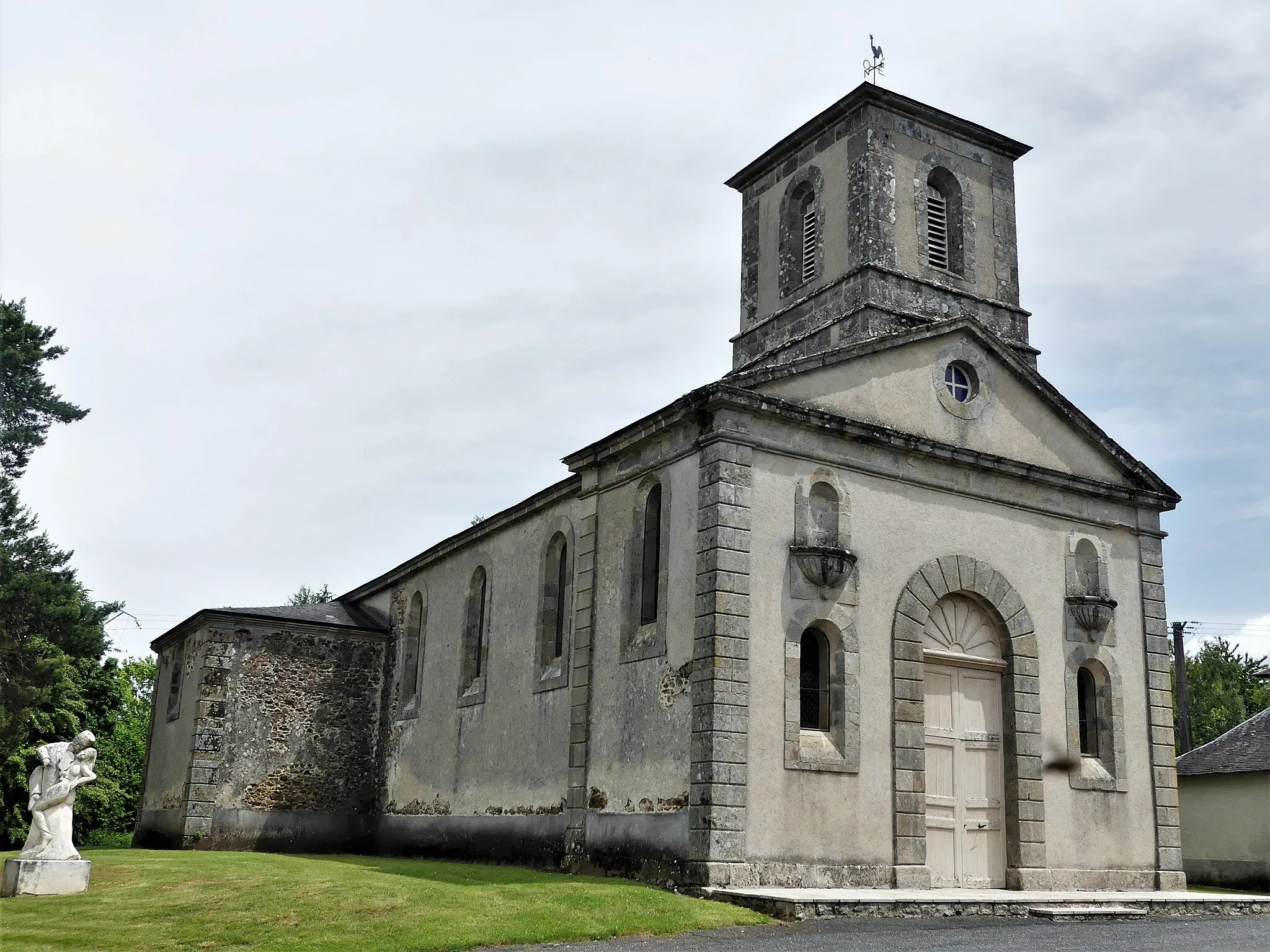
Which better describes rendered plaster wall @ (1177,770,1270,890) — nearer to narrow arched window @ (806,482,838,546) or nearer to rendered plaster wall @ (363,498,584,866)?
narrow arched window @ (806,482,838,546)

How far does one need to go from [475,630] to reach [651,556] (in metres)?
6.89

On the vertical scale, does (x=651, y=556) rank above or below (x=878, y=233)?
below

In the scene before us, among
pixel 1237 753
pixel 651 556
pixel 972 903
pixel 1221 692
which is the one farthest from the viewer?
pixel 1221 692

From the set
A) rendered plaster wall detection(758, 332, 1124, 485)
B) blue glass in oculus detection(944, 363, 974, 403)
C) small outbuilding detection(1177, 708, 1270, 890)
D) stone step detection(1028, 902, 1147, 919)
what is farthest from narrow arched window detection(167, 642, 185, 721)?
small outbuilding detection(1177, 708, 1270, 890)

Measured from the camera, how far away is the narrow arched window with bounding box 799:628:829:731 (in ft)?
51.4

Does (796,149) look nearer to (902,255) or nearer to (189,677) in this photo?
(902,255)

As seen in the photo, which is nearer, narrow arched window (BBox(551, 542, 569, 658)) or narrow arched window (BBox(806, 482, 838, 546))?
narrow arched window (BBox(806, 482, 838, 546))

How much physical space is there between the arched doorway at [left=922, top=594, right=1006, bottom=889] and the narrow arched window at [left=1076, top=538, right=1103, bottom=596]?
2011mm

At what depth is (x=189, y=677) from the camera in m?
25.6

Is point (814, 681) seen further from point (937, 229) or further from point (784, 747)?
point (937, 229)

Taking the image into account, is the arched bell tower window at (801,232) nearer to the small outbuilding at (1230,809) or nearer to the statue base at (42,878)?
the small outbuilding at (1230,809)

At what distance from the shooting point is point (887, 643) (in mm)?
16203

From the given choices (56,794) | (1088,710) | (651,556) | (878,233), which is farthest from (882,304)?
(56,794)

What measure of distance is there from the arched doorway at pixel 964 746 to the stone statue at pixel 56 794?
10516 mm
